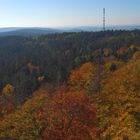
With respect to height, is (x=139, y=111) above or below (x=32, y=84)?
above

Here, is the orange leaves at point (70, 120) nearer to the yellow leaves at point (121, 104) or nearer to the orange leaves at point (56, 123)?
the orange leaves at point (56, 123)

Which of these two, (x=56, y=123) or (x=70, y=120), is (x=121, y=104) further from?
(x=56, y=123)

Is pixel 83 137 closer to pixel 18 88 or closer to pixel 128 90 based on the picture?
pixel 128 90

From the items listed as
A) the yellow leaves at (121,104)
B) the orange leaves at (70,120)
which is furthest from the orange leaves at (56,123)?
the yellow leaves at (121,104)

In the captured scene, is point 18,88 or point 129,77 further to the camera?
point 18,88

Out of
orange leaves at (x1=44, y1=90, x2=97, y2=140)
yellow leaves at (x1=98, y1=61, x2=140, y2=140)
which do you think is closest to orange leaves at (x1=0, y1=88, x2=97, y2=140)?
orange leaves at (x1=44, y1=90, x2=97, y2=140)

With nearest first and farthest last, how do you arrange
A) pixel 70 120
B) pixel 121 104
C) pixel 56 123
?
1. pixel 56 123
2. pixel 70 120
3. pixel 121 104

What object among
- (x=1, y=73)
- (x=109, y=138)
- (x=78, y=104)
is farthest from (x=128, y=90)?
(x=1, y=73)

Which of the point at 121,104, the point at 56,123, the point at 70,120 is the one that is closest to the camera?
the point at 56,123

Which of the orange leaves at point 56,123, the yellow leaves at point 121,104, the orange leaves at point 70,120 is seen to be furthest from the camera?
the yellow leaves at point 121,104

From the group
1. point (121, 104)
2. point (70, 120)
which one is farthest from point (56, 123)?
point (121, 104)

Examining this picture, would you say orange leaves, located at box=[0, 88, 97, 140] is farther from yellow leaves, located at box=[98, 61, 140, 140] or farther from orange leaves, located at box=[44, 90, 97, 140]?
yellow leaves, located at box=[98, 61, 140, 140]
